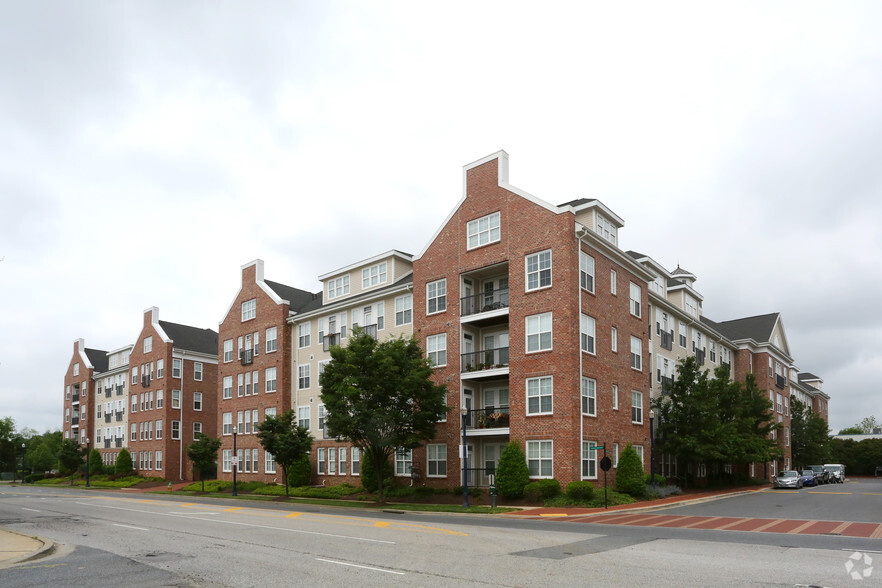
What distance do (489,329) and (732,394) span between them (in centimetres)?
1905

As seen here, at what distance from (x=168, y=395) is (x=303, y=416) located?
23.6m

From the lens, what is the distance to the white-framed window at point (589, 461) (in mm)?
32844

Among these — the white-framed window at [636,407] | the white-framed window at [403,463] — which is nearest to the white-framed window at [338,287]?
the white-framed window at [403,463]

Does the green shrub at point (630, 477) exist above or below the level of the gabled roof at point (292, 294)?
below

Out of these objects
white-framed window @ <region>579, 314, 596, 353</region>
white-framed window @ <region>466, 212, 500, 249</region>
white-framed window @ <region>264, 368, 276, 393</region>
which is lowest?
white-framed window @ <region>264, 368, 276, 393</region>

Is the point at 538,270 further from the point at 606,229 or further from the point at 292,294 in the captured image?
the point at 292,294

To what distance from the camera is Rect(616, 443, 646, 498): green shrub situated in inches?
1316

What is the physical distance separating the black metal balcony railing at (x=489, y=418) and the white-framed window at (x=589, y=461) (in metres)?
4.24

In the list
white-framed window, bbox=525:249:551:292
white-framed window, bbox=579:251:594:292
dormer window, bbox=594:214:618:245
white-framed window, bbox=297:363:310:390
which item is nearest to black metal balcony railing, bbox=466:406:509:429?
white-framed window, bbox=525:249:551:292

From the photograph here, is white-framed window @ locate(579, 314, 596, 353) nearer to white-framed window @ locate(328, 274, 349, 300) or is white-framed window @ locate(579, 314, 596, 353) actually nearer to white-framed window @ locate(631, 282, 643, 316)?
white-framed window @ locate(631, 282, 643, 316)

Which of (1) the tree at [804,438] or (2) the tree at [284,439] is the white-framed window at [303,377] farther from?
(1) the tree at [804,438]

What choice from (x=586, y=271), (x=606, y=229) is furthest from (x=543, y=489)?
(x=606, y=229)

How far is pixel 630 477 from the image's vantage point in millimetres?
33500

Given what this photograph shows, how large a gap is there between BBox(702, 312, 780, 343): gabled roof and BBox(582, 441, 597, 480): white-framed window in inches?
1329
